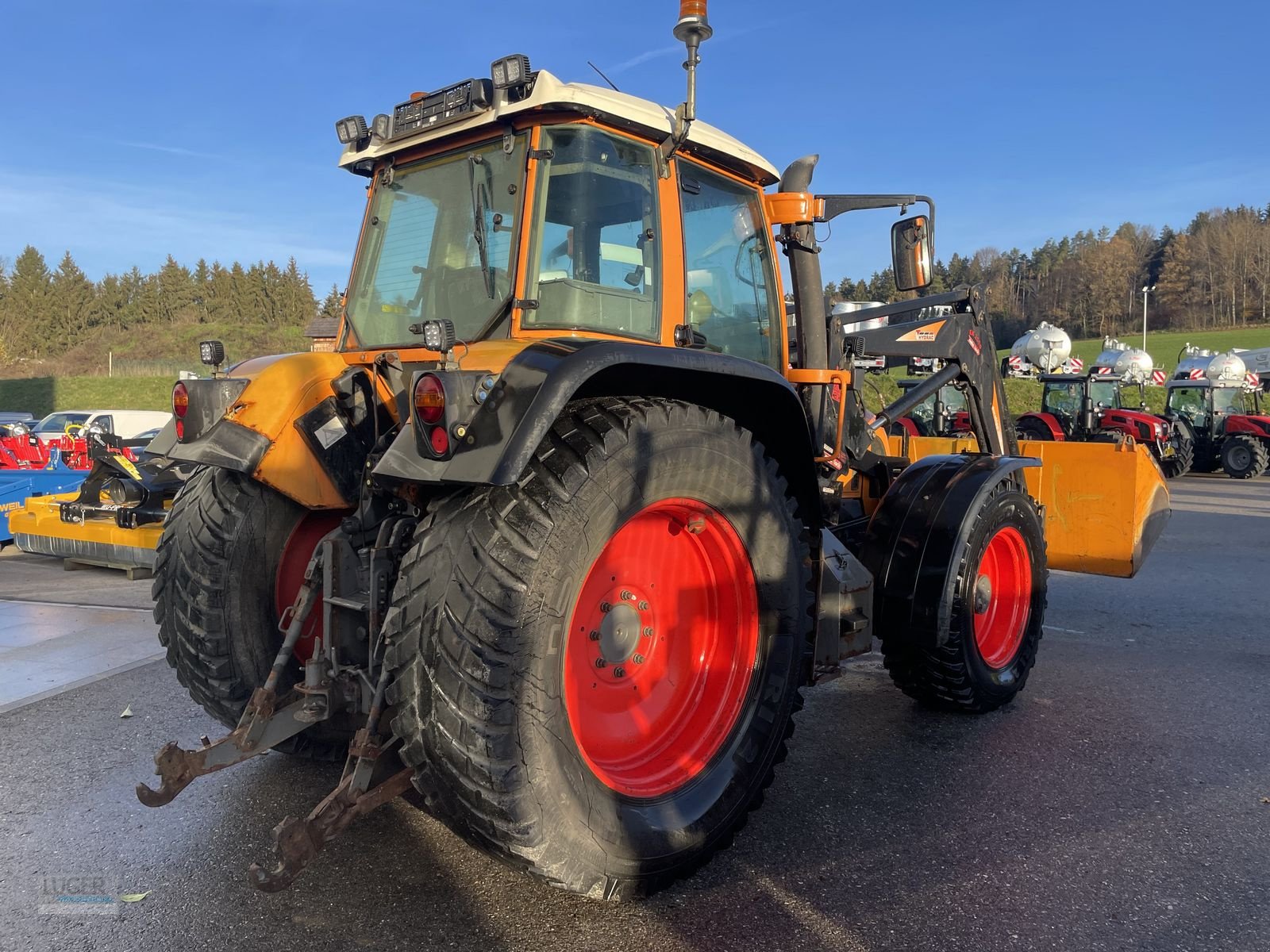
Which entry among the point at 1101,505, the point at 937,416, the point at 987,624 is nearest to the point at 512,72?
the point at 987,624

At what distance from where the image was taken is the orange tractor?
2.38 m

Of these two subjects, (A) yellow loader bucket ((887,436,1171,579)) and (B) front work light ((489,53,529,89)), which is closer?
(B) front work light ((489,53,529,89))

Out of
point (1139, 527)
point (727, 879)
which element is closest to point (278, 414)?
point (727, 879)

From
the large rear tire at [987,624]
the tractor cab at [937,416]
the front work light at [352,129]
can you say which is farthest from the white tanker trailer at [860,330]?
the tractor cab at [937,416]

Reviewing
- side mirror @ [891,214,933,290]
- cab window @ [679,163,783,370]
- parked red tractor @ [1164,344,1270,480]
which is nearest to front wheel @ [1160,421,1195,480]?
parked red tractor @ [1164,344,1270,480]

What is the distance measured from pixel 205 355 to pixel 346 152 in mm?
983

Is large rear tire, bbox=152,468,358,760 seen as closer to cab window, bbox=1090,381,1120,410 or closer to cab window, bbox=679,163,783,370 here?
cab window, bbox=679,163,783,370

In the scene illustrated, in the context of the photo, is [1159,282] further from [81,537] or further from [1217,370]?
[81,537]

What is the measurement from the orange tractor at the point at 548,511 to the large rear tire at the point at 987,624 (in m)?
0.05

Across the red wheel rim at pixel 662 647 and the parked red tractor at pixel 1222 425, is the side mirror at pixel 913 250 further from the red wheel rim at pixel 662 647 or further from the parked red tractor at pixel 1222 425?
the parked red tractor at pixel 1222 425

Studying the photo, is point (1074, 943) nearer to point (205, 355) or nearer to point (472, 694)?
point (472, 694)

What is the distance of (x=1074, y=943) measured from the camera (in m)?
2.48

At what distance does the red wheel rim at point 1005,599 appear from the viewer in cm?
471

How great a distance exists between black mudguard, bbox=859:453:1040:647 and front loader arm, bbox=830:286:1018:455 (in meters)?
0.49
